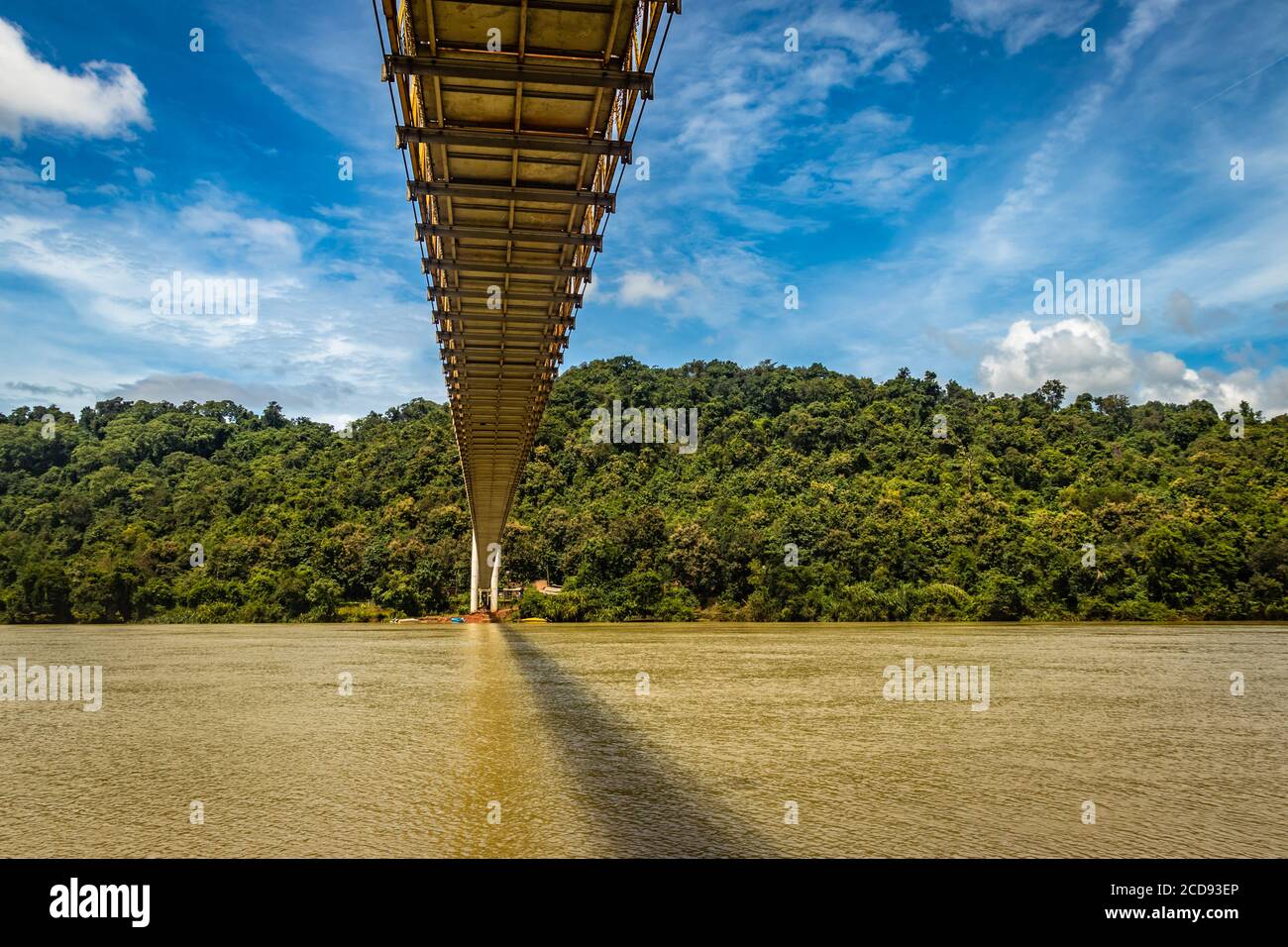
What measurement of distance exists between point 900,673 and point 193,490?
66413mm

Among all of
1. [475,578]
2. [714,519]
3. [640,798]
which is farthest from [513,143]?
[714,519]

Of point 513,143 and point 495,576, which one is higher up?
point 513,143

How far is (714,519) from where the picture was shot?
62.1m

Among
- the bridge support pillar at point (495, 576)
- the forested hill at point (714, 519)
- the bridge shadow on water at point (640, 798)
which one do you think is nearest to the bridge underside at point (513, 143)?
the bridge shadow on water at point (640, 798)

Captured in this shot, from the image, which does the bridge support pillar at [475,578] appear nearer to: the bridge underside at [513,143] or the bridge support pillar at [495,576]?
the bridge support pillar at [495,576]

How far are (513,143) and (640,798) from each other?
300 inches

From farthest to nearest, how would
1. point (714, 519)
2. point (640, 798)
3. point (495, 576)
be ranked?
point (714, 519)
point (495, 576)
point (640, 798)

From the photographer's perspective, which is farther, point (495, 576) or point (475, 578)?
point (495, 576)

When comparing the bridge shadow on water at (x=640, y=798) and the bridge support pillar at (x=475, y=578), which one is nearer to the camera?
the bridge shadow on water at (x=640, y=798)

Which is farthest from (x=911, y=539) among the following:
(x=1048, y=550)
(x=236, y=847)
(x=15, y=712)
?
(x=236, y=847)

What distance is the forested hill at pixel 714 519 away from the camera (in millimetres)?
52625

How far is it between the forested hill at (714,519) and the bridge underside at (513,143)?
40.3 meters

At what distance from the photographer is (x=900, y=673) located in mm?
20094

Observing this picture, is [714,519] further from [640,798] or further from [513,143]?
[640,798]
